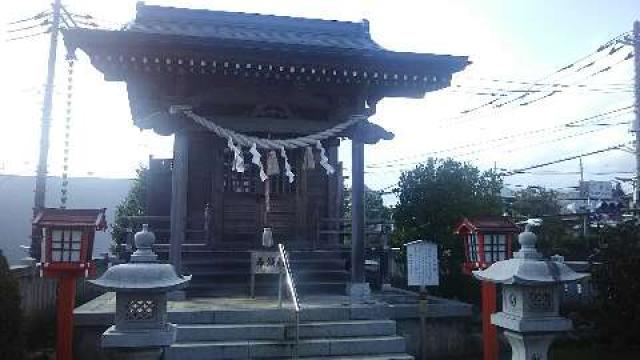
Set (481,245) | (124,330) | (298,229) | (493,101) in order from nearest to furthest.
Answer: (124,330) < (481,245) < (298,229) < (493,101)

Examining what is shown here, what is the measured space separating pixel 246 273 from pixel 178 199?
106 inches

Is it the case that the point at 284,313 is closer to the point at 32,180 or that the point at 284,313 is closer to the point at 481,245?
the point at 481,245

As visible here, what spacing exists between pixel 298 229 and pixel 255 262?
11.1ft

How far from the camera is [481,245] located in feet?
34.6

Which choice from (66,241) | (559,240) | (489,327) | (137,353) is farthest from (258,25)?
(559,240)

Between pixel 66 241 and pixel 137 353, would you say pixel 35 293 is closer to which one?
pixel 66 241

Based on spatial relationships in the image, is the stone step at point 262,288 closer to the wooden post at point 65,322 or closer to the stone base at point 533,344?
the wooden post at point 65,322

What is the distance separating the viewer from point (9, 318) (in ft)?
26.2

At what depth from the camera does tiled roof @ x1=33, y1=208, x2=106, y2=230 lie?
909 centimetres

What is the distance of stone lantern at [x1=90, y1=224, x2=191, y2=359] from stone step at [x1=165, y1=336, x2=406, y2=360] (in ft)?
7.52

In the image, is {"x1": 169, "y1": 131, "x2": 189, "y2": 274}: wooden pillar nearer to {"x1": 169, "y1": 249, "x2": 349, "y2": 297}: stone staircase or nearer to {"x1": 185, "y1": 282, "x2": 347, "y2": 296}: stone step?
{"x1": 185, "y1": 282, "x2": 347, "y2": 296}: stone step

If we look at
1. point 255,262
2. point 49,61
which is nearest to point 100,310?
point 255,262

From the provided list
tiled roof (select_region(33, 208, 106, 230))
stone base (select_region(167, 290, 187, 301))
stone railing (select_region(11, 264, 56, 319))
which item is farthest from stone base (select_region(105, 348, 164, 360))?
stone railing (select_region(11, 264, 56, 319))

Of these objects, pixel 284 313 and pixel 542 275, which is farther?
pixel 284 313
